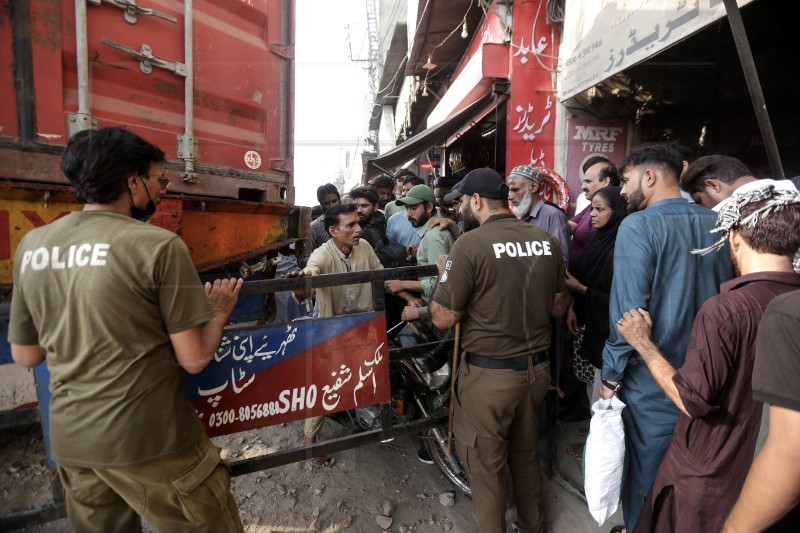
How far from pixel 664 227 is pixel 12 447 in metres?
4.22

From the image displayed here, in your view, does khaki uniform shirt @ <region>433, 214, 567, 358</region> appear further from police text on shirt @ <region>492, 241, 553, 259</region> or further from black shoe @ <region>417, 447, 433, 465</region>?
black shoe @ <region>417, 447, 433, 465</region>

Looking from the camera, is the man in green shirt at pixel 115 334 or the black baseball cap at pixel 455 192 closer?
the man in green shirt at pixel 115 334

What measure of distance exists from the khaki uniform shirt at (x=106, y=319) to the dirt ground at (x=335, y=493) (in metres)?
1.16

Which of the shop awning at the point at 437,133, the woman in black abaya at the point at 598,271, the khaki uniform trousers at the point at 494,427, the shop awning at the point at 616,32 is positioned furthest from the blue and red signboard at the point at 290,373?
the shop awning at the point at 437,133

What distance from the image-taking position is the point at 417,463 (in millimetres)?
2928

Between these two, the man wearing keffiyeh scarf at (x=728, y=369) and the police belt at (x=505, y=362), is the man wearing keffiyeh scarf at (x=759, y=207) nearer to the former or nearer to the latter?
the man wearing keffiyeh scarf at (x=728, y=369)

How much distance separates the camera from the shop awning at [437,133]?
19.2ft

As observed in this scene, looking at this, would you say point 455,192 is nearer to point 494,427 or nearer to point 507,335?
point 507,335

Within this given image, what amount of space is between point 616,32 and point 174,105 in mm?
3594

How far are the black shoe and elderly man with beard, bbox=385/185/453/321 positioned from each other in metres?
1.04

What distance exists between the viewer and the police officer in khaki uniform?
6.42 feet

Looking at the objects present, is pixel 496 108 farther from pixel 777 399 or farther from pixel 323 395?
pixel 777 399

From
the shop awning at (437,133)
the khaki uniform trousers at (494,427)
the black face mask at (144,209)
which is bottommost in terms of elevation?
the khaki uniform trousers at (494,427)

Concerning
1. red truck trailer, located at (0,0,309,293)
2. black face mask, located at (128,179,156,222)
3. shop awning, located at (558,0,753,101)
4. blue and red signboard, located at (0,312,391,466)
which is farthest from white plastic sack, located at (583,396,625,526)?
shop awning, located at (558,0,753,101)
